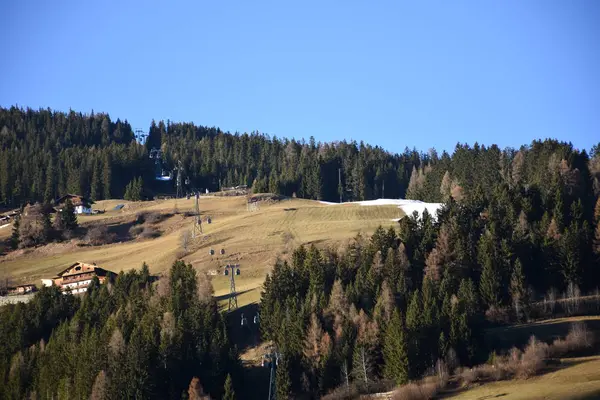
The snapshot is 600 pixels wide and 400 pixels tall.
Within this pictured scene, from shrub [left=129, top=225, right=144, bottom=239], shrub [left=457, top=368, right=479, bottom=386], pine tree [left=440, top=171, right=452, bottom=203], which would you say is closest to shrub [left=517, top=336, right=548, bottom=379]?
shrub [left=457, top=368, right=479, bottom=386]

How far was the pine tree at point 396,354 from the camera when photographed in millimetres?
72312

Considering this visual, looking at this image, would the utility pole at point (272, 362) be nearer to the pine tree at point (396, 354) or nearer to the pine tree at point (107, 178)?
the pine tree at point (396, 354)

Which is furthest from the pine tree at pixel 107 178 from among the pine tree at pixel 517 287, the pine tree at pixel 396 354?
the pine tree at pixel 396 354

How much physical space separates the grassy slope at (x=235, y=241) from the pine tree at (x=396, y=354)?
68.6 ft

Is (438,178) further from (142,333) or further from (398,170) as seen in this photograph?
(142,333)

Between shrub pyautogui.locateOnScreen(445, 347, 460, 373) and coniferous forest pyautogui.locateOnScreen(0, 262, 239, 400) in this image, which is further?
coniferous forest pyautogui.locateOnScreen(0, 262, 239, 400)

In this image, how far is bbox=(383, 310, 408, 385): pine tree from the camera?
72.3 m

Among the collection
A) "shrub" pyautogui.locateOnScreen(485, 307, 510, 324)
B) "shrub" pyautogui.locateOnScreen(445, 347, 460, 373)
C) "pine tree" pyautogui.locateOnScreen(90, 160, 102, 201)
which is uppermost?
"pine tree" pyautogui.locateOnScreen(90, 160, 102, 201)

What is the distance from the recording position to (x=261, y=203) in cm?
15262

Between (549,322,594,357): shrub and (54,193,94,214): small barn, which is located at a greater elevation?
(54,193,94,214): small barn

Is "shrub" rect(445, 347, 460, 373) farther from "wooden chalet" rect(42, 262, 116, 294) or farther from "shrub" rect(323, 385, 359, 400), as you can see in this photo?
"wooden chalet" rect(42, 262, 116, 294)

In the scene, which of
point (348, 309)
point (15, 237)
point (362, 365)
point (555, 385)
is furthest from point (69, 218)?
point (555, 385)

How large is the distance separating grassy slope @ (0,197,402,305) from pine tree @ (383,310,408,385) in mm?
20915

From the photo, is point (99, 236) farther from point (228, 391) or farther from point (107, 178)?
point (228, 391)
